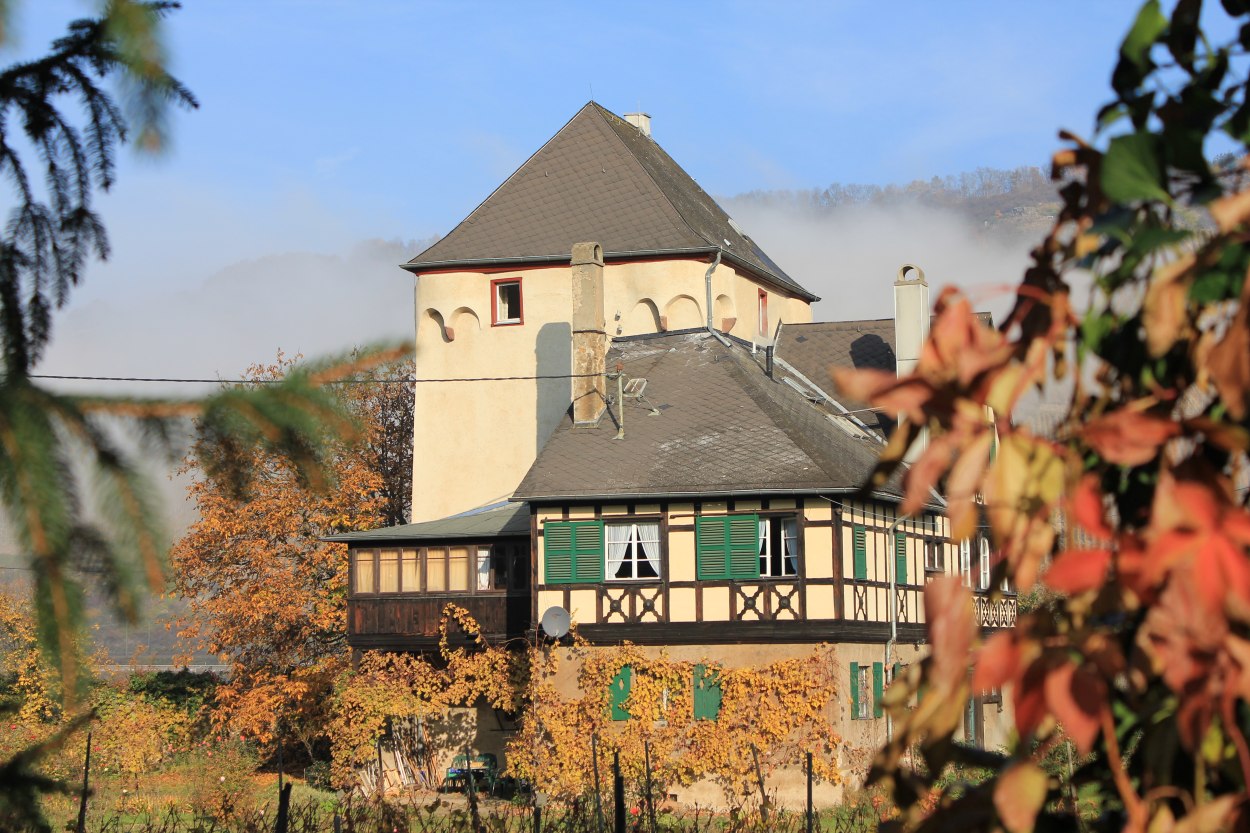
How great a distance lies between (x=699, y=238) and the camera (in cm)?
3775

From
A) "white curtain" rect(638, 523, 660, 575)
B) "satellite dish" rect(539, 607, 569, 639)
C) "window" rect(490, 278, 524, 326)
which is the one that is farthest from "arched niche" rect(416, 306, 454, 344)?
"satellite dish" rect(539, 607, 569, 639)

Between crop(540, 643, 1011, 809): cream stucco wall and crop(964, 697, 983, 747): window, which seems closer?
crop(540, 643, 1011, 809): cream stucco wall

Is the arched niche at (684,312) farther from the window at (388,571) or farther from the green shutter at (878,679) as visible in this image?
the green shutter at (878,679)

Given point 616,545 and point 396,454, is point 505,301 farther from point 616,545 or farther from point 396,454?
point 616,545

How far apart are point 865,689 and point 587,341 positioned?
330 inches

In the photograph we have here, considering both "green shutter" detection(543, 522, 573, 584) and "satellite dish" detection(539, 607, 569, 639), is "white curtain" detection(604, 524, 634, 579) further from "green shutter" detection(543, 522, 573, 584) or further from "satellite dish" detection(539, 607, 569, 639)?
"satellite dish" detection(539, 607, 569, 639)

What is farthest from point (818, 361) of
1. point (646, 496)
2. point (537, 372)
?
point (646, 496)

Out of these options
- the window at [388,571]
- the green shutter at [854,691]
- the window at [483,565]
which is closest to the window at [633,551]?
the window at [483,565]

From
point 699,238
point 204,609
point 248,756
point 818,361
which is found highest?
point 699,238

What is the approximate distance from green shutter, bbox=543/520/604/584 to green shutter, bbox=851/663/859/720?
15.4 feet

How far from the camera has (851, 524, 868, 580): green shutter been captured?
2752 centimetres

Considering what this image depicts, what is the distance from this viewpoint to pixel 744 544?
2716 centimetres

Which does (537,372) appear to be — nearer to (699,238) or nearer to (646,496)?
(699,238)

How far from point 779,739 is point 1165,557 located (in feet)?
80.9
